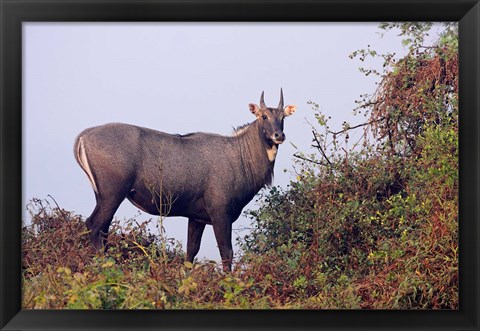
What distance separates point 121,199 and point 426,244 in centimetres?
337

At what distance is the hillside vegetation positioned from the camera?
9.10 m

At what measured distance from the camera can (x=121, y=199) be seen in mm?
10367

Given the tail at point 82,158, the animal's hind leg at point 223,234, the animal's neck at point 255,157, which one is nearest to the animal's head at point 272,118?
the animal's neck at point 255,157

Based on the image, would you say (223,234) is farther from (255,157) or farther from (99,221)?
(99,221)

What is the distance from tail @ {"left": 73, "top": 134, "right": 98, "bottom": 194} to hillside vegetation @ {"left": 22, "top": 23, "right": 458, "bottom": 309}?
0.46 metres

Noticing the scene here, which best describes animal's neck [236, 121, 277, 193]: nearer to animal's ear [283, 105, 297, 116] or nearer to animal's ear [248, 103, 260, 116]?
animal's ear [248, 103, 260, 116]

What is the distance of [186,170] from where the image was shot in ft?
35.5

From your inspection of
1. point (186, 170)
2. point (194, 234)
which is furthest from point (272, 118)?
point (194, 234)

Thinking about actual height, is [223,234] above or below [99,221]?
below

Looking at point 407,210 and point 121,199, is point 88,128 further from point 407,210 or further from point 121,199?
point 407,210
